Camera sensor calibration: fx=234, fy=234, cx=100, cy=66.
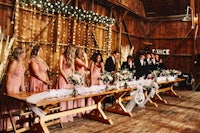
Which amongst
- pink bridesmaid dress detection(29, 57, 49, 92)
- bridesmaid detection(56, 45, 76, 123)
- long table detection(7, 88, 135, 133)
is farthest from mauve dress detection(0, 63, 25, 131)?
bridesmaid detection(56, 45, 76, 123)

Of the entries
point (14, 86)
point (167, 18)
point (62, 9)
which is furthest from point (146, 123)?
point (167, 18)

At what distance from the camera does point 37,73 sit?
4.15m

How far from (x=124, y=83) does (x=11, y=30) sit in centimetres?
320

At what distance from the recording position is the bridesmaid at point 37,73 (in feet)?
13.6

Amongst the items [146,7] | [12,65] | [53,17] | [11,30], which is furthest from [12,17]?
[146,7]

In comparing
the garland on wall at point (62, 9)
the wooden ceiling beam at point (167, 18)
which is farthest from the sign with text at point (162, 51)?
the garland on wall at point (62, 9)

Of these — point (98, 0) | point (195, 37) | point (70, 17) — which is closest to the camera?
point (70, 17)

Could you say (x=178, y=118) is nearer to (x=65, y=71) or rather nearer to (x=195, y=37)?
(x=65, y=71)

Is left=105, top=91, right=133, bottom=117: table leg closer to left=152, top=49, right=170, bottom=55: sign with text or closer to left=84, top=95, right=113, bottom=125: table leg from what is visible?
left=84, top=95, right=113, bottom=125: table leg

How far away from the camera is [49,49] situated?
7.17m

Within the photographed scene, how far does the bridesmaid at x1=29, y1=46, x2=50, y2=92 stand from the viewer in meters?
4.14

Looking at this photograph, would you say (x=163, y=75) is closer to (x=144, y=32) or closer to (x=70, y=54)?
(x=70, y=54)

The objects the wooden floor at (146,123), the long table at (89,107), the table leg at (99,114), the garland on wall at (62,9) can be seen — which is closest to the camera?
the long table at (89,107)

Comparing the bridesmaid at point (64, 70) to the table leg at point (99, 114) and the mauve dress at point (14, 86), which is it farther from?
the mauve dress at point (14, 86)
